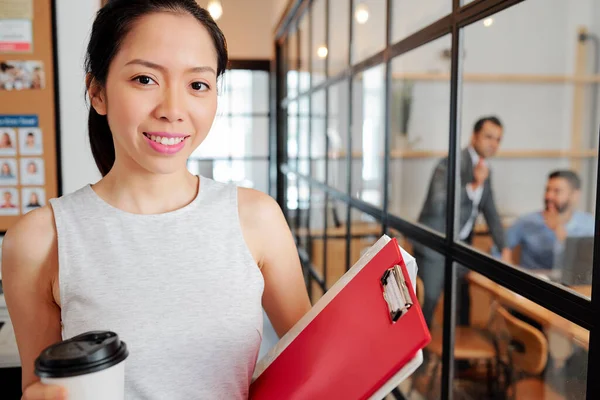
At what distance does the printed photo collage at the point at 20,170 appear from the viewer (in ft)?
6.48

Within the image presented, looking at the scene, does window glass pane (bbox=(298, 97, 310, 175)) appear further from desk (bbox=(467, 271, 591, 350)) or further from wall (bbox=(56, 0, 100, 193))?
desk (bbox=(467, 271, 591, 350))

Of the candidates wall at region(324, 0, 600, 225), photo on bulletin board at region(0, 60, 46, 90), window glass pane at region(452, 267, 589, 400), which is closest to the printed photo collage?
photo on bulletin board at region(0, 60, 46, 90)

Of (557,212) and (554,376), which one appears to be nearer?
(554,376)

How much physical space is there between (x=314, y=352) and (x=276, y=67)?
533 cm

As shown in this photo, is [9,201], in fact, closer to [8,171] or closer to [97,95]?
[8,171]

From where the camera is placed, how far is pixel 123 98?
77 cm

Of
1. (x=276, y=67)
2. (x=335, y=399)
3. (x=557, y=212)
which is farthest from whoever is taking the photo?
(x=276, y=67)

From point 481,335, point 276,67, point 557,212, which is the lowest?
point 481,335

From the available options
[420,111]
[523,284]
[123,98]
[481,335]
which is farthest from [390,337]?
[420,111]

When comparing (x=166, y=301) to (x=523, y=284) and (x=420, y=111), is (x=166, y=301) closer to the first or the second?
(x=523, y=284)

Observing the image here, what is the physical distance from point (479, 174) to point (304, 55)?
1.63 m

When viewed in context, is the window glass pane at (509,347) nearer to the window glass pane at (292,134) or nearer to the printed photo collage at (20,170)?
the printed photo collage at (20,170)

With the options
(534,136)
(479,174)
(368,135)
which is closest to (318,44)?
(368,135)

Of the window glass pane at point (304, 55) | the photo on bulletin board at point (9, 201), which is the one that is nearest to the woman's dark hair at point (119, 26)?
the photo on bulletin board at point (9, 201)
